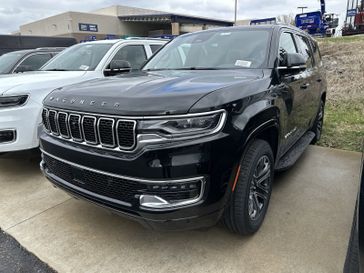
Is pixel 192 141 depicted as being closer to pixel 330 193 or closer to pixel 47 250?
pixel 47 250

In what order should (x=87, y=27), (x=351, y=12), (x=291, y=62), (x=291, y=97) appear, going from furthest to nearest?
1. (x=87, y=27)
2. (x=351, y=12)
3. (x=291, y=97)
4. (x=291, y=62)

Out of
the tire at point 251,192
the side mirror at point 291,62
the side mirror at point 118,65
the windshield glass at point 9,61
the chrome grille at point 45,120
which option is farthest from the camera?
the windshield glass at point 9,61

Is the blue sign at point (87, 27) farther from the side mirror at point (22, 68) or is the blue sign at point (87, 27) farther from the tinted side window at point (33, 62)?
the side mirror at point (22, 68)

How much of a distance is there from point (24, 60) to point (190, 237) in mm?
7005

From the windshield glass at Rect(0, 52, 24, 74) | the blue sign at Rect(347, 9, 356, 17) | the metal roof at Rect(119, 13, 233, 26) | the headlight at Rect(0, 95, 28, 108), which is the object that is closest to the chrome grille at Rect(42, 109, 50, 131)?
the headlight at Rect(0, 95, 28, 108)

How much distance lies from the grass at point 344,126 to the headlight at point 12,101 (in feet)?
15.1

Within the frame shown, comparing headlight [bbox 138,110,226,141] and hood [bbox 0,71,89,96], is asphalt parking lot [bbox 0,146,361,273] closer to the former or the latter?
headlight [bbox 138,110,226,141]

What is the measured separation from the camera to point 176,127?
2.09m

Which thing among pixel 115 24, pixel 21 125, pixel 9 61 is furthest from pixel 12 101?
pixel 115 24

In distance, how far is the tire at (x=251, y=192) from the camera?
95.0 inches

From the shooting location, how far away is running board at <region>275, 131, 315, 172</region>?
3430mm

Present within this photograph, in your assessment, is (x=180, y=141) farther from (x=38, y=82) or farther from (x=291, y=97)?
(x=38, y=82)

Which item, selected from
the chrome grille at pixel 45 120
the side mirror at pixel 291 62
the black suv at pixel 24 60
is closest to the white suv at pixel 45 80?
the chrome grille at pixel 45 120

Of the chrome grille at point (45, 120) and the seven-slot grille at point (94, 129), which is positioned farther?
the chrome grille at point (45, 120)
